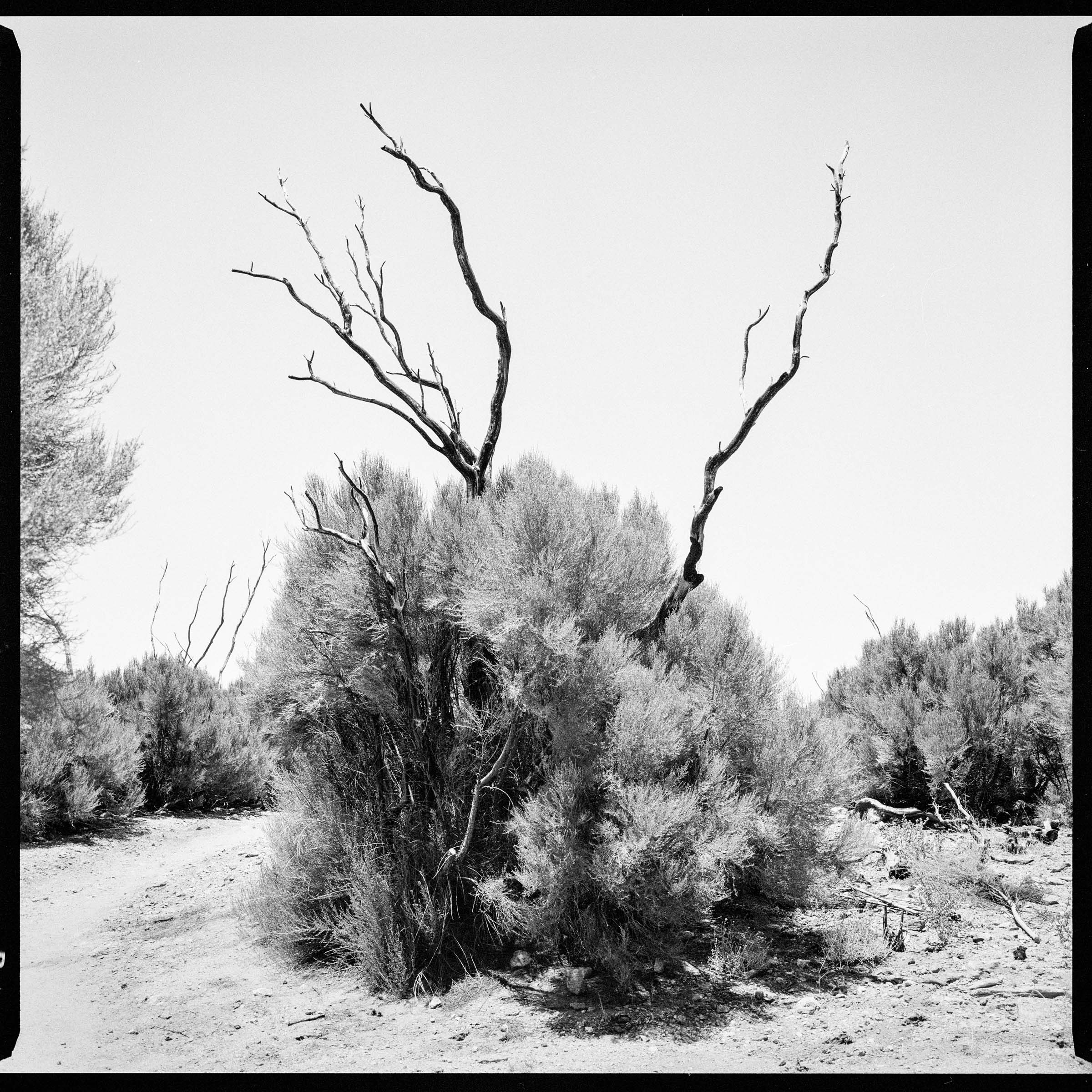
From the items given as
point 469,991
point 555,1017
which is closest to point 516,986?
point 469,991

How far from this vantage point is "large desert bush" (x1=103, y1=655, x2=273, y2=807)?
13094 mm

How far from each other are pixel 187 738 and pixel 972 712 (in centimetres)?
1053

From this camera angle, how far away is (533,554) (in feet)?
17.9

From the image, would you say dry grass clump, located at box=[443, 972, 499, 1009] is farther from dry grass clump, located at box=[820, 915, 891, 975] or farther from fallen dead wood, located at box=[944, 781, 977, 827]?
fallen dead wood, located at box=[944, 781, 977, 827]

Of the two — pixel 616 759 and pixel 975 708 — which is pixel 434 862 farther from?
pixel 975 708

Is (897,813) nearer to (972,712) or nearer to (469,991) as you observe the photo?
(972,712)

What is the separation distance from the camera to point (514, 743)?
5.49 meters

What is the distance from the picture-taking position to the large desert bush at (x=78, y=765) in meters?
10.0

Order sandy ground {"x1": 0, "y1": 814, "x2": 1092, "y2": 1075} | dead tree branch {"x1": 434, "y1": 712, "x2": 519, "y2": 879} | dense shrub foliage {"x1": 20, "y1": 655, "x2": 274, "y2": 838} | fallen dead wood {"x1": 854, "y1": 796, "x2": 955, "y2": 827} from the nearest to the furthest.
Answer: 1. sandy ground {"x1": 0, "y1": 814, "x2": 1092, "y2": 1075}
2. dead tree branch {"x1": 434, "y1": 712, "x2": 519, "y2": 879}
3. fallen dead wood {"x1": 854, "y1": 796, "x2": 955, "y2": 827}
4. dense shrub foliage {"x1": 20, "y1": 655, "x2": 274, "y2": 838}

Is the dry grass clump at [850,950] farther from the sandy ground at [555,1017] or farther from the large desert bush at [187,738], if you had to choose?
the large desert bush at [187,738]

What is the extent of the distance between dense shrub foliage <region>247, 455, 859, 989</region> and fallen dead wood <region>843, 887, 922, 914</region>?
889 mm

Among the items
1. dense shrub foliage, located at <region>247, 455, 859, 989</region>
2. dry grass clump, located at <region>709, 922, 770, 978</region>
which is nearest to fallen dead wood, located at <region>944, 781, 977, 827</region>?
dense shrub foliage, located at <region>247, 455, 859, 989</region>
